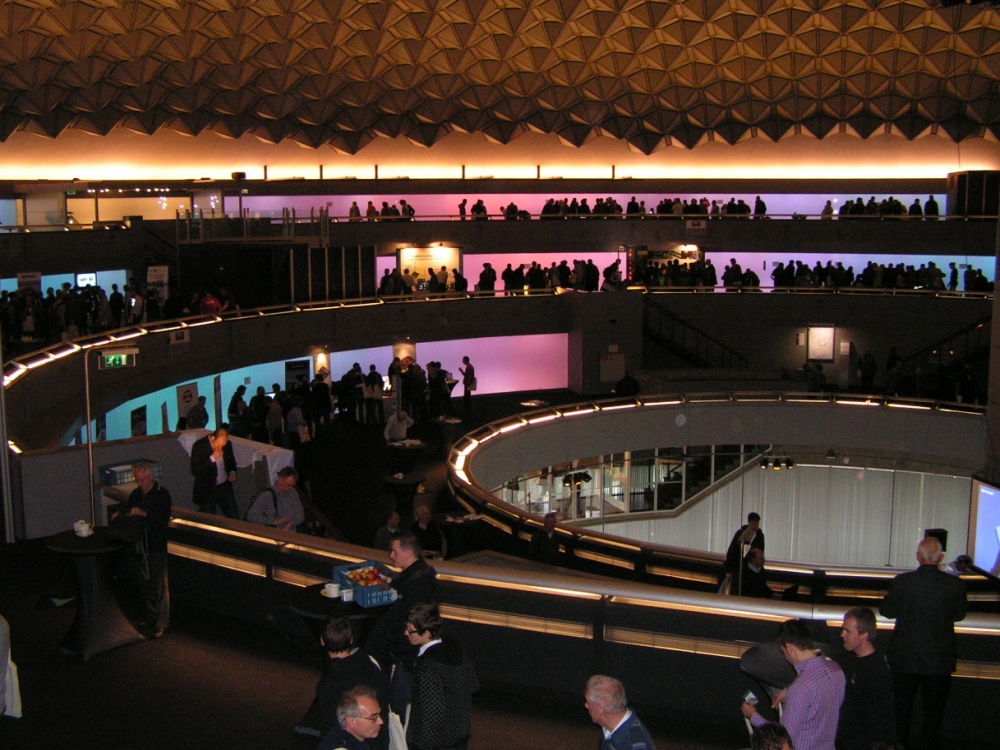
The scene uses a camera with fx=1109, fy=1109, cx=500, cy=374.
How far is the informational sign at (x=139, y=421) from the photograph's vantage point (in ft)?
69.6

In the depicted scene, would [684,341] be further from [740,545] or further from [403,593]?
[403,593]

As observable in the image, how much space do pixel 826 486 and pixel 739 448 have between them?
2522 mm

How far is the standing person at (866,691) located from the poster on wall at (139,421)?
56.2 ft

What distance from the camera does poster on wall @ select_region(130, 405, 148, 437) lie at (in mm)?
21219

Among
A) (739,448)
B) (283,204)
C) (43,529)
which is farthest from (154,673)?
(283,204)

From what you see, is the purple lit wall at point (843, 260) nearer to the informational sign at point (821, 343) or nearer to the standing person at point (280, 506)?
the informational sign at point (821, 343)

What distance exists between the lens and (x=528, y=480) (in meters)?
24.5

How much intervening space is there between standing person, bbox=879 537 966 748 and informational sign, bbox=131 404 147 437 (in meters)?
16.7

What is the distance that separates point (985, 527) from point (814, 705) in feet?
27.9

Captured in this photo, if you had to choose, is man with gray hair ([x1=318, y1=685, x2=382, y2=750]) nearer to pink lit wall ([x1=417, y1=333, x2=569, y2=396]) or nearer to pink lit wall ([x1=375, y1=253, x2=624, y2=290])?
pink lit wall ([x1=417, y1=333, x2=569, y2=396])

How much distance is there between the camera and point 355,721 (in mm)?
5402

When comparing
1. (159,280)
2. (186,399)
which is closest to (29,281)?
(159,280)

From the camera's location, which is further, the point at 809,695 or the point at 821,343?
the point at 821,343

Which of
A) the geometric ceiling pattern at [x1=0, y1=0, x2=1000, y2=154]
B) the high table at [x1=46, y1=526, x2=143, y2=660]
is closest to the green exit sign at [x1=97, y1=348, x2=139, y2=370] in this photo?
the high table at [x1=46, y1=526, x2=143, y2=660]
